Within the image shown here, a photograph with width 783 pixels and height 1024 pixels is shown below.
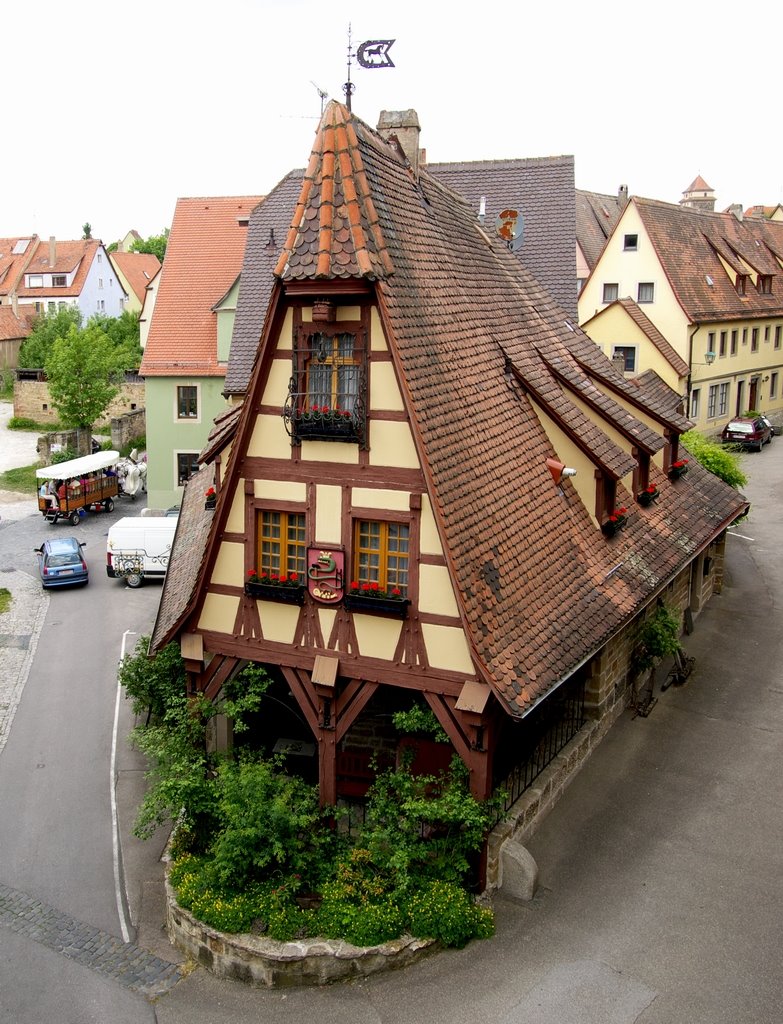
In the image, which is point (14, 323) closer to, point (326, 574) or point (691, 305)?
point (691, 305)

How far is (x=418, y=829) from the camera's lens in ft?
44.8

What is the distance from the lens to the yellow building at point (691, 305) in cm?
4206

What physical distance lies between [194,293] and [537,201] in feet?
Answer: 54.4

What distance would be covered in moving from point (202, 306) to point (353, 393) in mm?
26431

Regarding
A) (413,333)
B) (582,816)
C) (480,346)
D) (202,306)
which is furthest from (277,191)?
(582,816)

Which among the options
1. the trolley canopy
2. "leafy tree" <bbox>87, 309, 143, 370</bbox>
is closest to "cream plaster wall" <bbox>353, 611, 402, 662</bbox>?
the trolley canopy

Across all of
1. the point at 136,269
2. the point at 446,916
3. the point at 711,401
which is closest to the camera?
the point at 446,916

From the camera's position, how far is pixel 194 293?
3853 cm

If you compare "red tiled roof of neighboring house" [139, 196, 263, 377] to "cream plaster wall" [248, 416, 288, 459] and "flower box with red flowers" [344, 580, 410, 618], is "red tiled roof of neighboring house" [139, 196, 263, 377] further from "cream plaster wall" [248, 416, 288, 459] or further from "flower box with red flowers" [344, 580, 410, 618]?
"flower box with red flowers" [344, 580, 410, 618]

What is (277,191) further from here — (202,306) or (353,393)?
(353,393)

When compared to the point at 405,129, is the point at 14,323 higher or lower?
lower

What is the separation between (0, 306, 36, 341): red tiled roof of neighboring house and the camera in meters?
74.2

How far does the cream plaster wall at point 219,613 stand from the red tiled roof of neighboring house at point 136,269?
75.3 meters

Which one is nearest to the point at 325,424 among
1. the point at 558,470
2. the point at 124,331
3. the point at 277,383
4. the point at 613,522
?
the point at 277,383
